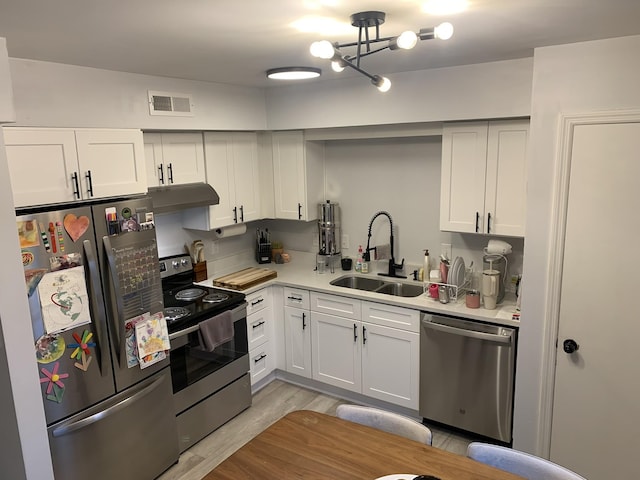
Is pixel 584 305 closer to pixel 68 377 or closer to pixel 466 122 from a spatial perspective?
pixel 466 122

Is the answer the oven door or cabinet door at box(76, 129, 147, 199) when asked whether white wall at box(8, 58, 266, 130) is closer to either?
cabinet door at box(76, 129, 147, 199)

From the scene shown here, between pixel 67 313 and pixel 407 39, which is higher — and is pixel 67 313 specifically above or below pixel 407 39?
below

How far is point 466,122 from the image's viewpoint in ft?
10.8

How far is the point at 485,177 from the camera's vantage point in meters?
3.26

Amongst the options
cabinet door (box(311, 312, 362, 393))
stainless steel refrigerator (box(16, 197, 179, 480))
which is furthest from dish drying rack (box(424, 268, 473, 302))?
stainless steel refrigerator (box(16, 197, 179, 480))

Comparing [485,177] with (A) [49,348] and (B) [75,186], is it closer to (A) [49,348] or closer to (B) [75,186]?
(B) [75,186]

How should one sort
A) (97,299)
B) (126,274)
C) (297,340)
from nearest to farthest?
(97,299) < (126,274) < (297,340)

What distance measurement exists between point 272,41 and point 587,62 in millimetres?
1597

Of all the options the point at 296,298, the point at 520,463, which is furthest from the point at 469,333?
the point at 296,298

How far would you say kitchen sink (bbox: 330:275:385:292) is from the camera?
408 cm

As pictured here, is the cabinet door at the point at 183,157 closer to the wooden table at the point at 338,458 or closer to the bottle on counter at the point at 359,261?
the bottle on counter at the point at 359,261

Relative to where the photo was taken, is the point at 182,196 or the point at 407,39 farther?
the point at 182,196

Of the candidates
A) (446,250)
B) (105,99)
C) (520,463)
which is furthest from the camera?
(446,250)

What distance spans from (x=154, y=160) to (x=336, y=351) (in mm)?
2001
